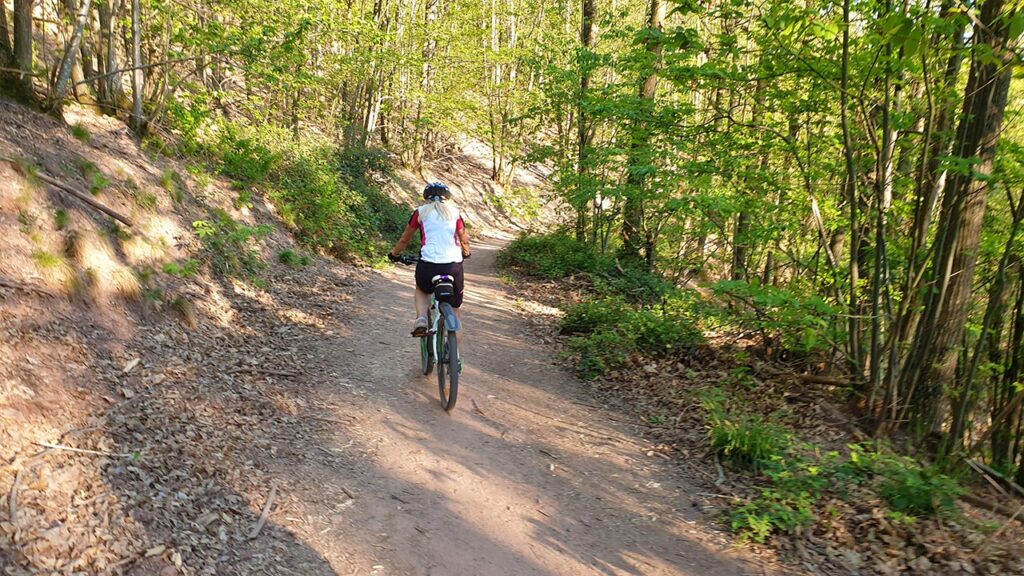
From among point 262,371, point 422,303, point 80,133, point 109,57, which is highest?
point 109,57

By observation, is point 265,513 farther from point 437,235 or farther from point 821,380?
point 821,380

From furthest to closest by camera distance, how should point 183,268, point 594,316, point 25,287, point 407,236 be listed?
point 594,316, point 183,268, point 407,236, point 25,287

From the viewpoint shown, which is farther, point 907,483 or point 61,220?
point 61,220

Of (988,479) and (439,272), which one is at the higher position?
(439,272)

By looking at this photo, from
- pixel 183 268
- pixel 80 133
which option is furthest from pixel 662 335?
pixel 80 133

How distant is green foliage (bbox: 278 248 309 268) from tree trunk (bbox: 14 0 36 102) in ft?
14.5

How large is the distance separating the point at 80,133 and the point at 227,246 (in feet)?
7.51

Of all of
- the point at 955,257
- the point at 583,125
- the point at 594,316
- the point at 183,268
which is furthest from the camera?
the point at 583,125

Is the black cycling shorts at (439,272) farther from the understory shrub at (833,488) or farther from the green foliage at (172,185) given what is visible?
the green foliage at (172,185)

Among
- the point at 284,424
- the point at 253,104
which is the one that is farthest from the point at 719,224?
the point at 253,104

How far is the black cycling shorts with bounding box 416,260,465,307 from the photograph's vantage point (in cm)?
633

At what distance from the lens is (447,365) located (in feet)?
20.5

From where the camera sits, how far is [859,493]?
15.4ft

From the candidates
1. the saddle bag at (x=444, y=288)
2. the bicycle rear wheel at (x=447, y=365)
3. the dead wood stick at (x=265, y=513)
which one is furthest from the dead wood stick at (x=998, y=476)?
the dead wood stick at (x=265, y=513)
